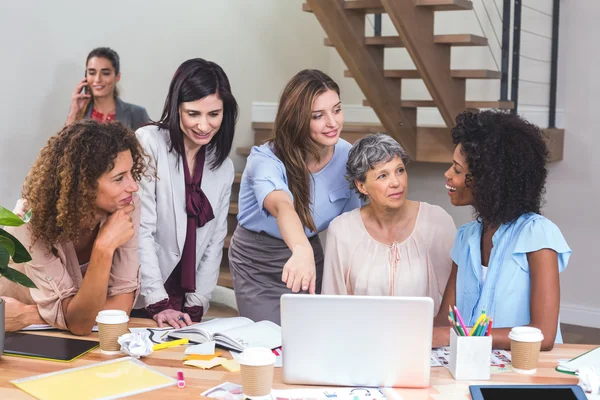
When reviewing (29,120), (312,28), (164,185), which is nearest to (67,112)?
(29,120)

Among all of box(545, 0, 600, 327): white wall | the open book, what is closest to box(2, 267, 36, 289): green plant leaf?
the open book

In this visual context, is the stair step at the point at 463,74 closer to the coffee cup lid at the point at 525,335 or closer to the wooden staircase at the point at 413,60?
the wooden staircase at the point at 413,60

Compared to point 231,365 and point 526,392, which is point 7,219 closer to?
point 231,365

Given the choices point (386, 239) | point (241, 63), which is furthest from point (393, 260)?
point (241, 63)

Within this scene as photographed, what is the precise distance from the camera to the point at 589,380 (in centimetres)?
161

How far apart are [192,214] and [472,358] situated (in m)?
1.26

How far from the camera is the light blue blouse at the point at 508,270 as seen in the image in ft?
6.59

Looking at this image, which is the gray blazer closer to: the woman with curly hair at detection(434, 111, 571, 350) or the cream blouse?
the cream blouse

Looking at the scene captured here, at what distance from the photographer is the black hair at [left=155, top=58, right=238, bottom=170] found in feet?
8.26

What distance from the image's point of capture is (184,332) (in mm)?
1966

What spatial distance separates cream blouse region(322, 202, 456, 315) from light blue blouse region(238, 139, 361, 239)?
0.63 ft

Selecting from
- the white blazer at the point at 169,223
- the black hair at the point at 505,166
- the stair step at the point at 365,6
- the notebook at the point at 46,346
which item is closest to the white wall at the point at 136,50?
the stair step at the point at 365,6

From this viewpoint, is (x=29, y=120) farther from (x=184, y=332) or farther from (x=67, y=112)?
(x=184, y=332)

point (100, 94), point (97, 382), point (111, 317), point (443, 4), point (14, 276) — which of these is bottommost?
point (97, 382)
